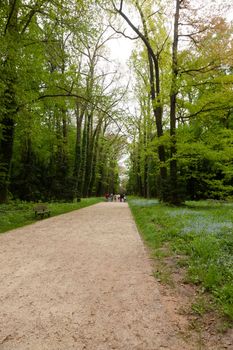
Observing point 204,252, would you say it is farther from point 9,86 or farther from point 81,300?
point 9,86

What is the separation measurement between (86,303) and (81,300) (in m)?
0.12

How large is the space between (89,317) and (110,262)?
8.15ft

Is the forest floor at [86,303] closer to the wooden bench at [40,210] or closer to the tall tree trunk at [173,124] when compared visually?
the wooden bench at [40,210]

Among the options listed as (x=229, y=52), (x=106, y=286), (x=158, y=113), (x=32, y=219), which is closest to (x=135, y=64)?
(x=158, y=113)

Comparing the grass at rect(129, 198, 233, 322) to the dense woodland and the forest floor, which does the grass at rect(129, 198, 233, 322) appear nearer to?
the forest floor

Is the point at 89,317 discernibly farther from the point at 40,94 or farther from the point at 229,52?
the point at 229,52

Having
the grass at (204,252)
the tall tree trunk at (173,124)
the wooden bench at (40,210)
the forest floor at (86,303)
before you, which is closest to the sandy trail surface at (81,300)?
the forest floor at (86,303)

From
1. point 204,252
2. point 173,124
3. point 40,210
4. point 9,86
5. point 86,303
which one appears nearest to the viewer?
point 86,303

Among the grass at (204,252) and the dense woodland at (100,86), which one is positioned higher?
the dense woodland at (100,86)

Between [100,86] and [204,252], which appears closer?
[204,252]

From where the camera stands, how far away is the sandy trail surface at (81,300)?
3.05 m

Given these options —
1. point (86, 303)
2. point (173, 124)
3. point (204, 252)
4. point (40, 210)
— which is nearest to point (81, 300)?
point (86, 303)

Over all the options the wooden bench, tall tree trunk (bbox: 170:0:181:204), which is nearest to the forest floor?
the wooden bench

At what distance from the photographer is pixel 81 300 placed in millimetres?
4062
